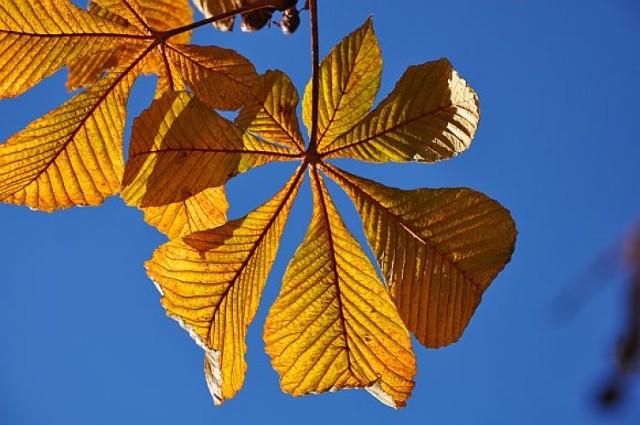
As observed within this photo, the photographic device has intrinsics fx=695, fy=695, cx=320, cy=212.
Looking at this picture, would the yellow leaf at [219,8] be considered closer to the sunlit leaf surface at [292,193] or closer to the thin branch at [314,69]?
the sunlit leaf surface at [292,193]

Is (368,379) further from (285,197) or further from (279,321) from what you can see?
(285,197)

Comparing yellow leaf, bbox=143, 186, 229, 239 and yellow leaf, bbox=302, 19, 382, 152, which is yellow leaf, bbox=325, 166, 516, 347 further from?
yellow leaf, bbox=143, 186, 229, 239

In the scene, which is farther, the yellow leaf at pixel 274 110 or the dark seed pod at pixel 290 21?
the dark seed pod at pixel 290 21

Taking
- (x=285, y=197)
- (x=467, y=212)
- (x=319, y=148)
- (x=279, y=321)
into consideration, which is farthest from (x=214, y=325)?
(x=467, y=212)

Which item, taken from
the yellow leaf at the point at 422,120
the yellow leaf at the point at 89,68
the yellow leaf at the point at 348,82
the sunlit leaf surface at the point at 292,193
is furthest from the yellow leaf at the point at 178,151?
the yellow leaf at the point at 89,68

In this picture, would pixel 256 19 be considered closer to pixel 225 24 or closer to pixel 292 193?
pixel 225 24

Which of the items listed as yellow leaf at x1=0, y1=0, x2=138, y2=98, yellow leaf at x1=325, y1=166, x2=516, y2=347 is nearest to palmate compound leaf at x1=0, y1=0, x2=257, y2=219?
yellow leaf at x1=0, y1=0, x2=138, y2=98

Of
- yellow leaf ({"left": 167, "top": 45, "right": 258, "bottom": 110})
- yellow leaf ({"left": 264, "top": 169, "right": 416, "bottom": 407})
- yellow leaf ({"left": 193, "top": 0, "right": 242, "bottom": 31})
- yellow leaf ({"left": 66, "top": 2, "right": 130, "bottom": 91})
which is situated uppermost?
yellow leaf ({"left": 66, "top": 2, "right": 130, "bottom": 91})
